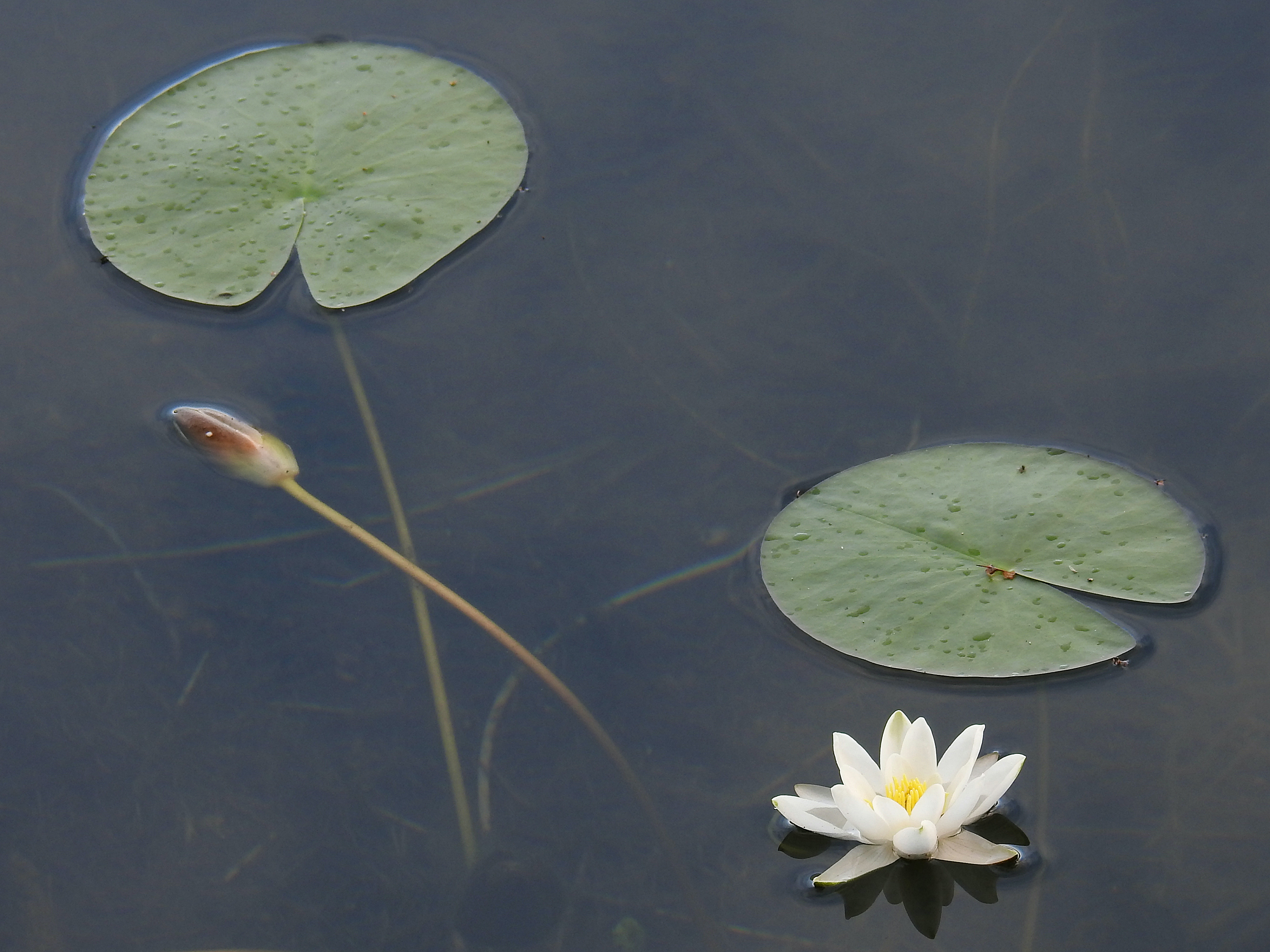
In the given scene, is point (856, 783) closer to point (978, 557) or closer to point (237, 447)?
point (978, 557)

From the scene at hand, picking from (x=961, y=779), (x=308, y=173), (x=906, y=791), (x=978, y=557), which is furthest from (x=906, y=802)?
(x=308, y=173)

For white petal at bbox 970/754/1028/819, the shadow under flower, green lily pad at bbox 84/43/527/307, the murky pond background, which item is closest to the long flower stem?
the murky pond background

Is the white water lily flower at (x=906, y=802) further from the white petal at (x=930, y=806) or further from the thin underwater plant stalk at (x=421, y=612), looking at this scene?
the thin underwater plant stalk at (x=421, y=612)

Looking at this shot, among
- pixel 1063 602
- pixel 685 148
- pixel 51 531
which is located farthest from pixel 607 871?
pixel 685 148

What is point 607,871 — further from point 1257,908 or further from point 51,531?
point 51,531

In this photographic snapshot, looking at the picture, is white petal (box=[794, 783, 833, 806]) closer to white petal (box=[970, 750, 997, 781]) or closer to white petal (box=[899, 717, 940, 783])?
white petal (box=[899, 717, 940, 783])
